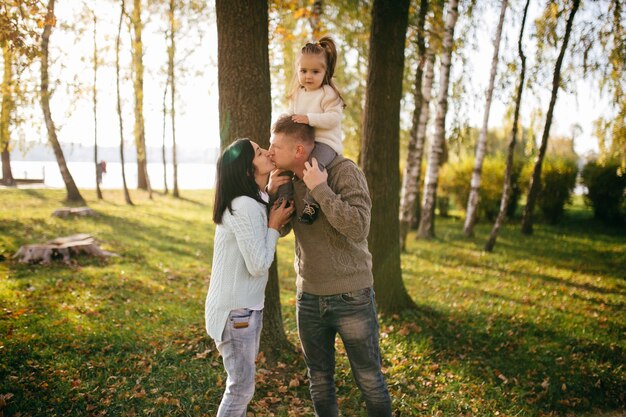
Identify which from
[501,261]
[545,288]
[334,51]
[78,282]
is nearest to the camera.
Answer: [334,51]

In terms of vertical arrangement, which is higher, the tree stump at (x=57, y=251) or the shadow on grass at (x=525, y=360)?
the tree stump at (x=57, y=251)

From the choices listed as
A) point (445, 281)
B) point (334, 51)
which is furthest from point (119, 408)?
point (445, 281)

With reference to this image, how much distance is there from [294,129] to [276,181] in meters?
0.39

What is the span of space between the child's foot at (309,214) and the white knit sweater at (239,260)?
0.21 m

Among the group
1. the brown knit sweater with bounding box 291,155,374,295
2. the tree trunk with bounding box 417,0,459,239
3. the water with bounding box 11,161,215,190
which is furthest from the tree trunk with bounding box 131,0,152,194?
the brown knit sweater with bounding box 291,155,374,295

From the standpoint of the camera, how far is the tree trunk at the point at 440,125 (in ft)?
34.7

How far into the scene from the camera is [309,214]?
259 cm

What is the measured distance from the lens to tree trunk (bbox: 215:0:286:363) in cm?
387

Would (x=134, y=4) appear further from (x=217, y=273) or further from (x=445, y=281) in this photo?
(x=217, y=273)

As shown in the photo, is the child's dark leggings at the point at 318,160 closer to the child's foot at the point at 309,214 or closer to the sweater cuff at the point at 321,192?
the child's foot at the point at 309,214

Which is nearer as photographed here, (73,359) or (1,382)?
(1,382)

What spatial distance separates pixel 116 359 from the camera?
4.36 meters

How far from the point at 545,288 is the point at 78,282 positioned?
8.61 m

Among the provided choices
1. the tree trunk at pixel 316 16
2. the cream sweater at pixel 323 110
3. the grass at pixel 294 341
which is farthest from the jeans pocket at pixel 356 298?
the tree trunk at pixel 316 16
